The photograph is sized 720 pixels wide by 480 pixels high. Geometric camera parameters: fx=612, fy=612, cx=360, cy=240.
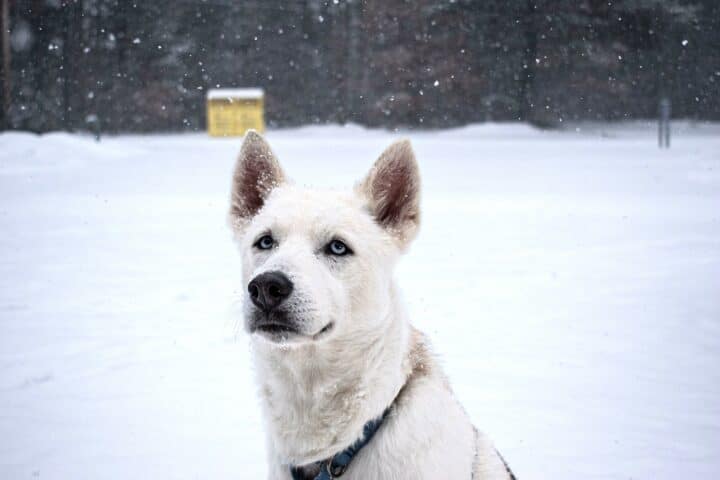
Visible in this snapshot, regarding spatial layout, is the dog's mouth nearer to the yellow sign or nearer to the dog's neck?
the dog's neck

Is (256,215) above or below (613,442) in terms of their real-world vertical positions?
above

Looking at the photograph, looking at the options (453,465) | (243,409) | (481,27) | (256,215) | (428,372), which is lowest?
(243,409)

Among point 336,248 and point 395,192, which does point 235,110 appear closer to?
point 395,192

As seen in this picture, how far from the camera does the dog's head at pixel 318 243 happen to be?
7.23ft

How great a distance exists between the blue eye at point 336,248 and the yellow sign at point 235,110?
25.3m

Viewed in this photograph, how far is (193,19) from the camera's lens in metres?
36.0

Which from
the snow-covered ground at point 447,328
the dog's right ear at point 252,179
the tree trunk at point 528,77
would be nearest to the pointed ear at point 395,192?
the dog's right ear at point 252,179

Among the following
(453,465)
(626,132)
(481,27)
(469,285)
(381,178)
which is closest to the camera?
(453,465)

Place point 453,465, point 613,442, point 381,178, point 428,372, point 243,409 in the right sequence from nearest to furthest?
1. point 453,465
2. point 428,372
3. point 381,178
4. point 613,442
5. point 243,409

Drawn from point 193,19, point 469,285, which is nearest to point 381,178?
point 469,285

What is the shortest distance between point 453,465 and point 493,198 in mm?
10858

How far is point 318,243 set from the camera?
8.06 ft

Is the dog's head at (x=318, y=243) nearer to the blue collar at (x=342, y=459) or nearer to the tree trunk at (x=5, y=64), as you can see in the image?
the blue collar at (x=342, y=459)

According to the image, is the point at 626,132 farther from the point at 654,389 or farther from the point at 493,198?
the point at 654,389
